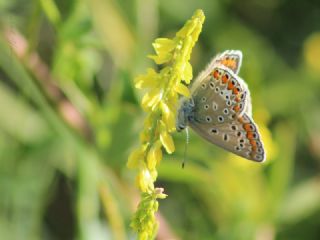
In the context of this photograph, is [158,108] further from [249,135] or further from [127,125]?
[127,125]

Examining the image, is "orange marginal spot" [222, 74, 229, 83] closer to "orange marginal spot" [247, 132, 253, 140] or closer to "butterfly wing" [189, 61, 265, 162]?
"butterfly wing" [189, 61, 265, 162]

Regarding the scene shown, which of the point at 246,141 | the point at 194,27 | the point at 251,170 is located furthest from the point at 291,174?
the point at 194,27

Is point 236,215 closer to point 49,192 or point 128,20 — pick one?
point 49,192

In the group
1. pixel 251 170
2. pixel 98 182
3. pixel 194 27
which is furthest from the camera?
pixel 251 170

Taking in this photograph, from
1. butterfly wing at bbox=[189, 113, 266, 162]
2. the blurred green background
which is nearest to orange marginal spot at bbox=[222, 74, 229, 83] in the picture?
butterfly wing at bbox=[189, 113, 266, 162]

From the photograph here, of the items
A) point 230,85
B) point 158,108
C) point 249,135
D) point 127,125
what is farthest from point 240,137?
point 127,125
